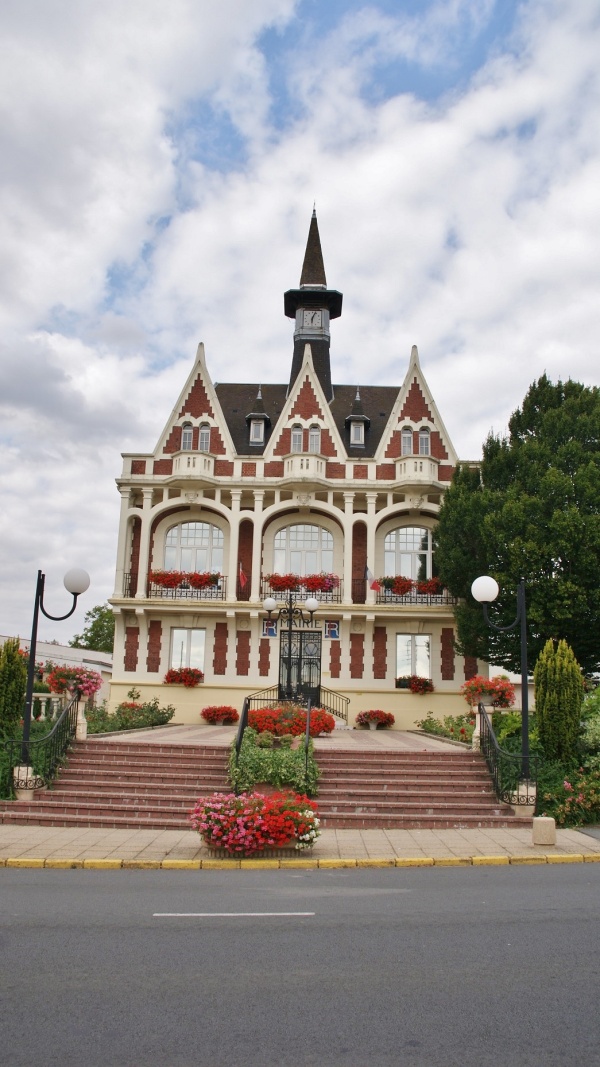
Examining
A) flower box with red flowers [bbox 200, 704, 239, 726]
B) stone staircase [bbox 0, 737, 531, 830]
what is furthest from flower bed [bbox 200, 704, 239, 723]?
stone staircase [bbox 0, 737, 531, 830]

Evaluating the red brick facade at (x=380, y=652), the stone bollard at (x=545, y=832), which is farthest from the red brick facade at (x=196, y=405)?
the stone bollard at (x=545, y=832)

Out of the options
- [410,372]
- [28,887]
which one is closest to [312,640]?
[410,372]

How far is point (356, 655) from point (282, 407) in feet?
34.5

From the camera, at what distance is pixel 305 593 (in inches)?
1099

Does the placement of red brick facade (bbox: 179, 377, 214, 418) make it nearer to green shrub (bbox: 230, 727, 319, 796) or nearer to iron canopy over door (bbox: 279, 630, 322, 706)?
iron canopy over door (bbox: 279, 630, 322, 706)

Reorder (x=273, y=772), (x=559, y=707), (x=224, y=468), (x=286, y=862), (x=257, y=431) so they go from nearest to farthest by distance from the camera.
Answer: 1. (x=286, y=862)
2. (x=273, y=772)
3. (x=559, y=707)
4. (x=224, y=468)
5. (x=257, y=431)

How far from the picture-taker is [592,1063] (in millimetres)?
4461

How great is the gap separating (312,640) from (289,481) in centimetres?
547

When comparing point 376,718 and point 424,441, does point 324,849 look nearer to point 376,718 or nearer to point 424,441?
point 376,718

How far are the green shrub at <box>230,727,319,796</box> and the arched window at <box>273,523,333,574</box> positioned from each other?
14.2 metres

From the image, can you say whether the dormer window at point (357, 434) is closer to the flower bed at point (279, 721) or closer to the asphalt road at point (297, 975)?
the flower bed at point (279, 721)

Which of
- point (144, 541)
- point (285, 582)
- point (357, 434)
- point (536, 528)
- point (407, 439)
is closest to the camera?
point (536, 528)

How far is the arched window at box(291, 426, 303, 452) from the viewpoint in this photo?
95.6 ft

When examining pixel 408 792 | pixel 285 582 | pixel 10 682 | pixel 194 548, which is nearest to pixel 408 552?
pixel 285 582
